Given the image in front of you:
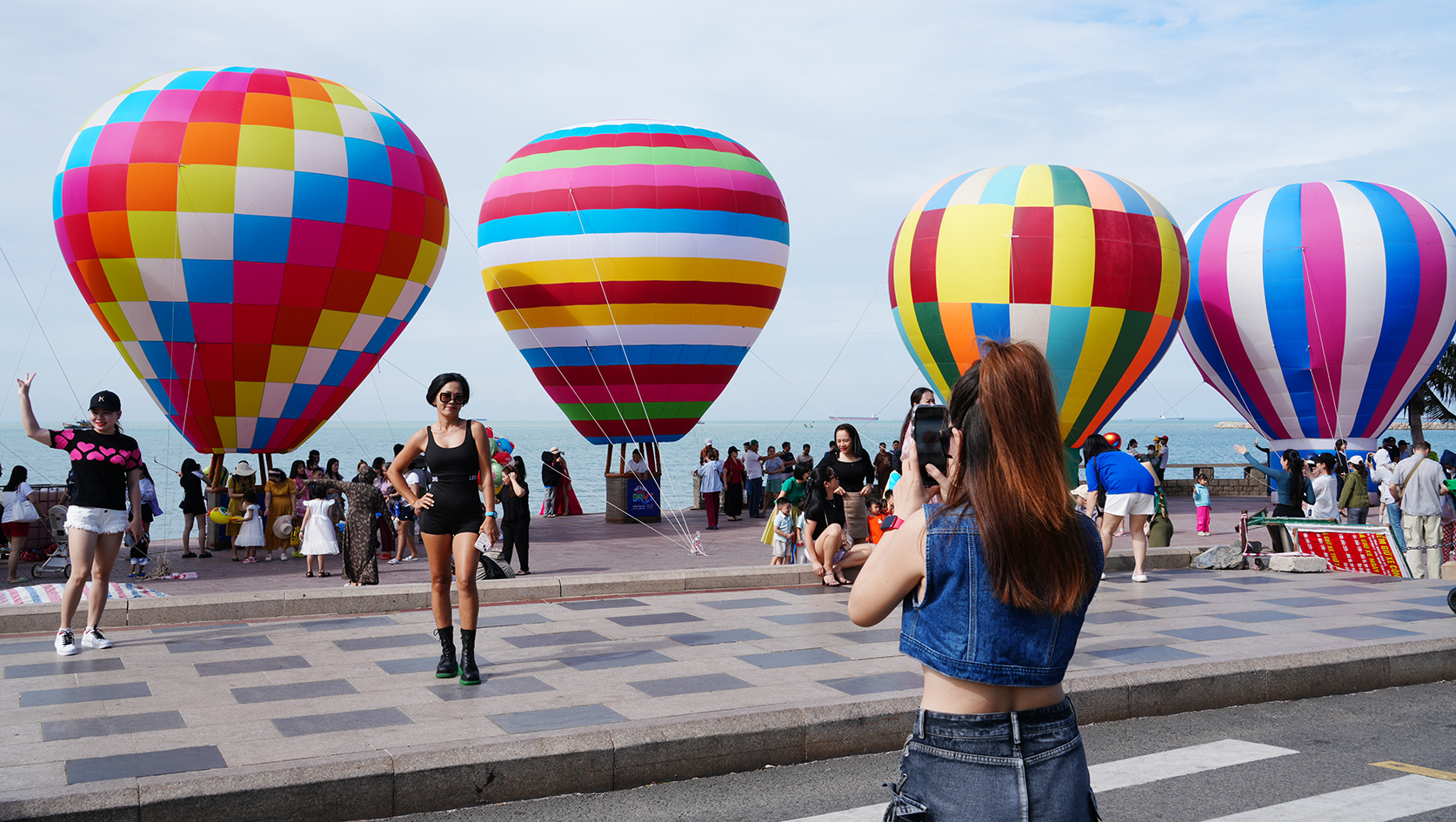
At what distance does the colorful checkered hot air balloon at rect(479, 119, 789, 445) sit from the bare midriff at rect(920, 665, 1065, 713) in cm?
2031

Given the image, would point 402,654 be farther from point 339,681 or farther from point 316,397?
point 316,397

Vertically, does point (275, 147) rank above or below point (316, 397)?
above

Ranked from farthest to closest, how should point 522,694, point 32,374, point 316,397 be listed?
point 316,397 < point 32,374 < point 522,694

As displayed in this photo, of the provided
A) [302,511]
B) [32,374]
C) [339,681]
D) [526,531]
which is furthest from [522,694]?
[302,511]

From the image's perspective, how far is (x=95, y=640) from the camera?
799cm

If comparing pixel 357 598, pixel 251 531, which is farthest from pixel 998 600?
pixel 251 531

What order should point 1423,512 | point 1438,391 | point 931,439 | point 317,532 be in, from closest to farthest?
1. point 931,439
2. point 1423,512
3. point 317,532
4. point 1438,391

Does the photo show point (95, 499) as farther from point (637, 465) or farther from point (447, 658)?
point (637, 465)

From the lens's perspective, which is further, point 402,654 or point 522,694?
point 402,654

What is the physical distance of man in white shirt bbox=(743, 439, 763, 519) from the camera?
1013 inches

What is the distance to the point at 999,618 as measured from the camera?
249 centimetres

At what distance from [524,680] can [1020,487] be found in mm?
5243

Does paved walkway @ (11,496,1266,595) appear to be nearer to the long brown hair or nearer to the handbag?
the handbag

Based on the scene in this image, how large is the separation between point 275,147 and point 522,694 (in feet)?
45.9
